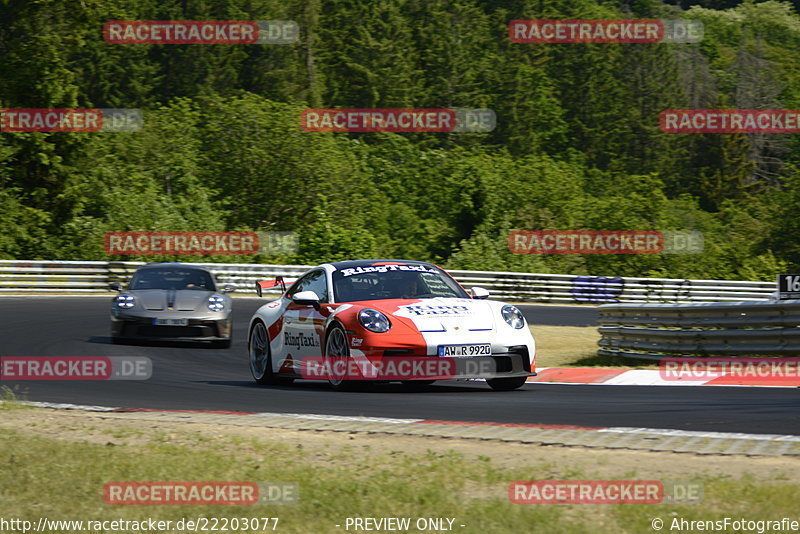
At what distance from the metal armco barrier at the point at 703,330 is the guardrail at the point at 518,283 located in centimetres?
1684

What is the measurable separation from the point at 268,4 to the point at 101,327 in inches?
2143

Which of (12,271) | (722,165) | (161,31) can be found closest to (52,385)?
(12,271)

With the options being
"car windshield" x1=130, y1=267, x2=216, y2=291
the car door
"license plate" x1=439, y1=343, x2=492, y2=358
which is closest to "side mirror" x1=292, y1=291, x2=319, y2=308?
the car door

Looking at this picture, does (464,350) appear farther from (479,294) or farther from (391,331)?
(479,294)

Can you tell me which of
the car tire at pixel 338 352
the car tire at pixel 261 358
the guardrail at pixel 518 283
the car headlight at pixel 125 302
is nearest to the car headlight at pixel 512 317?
the car tire at pixel 338 352

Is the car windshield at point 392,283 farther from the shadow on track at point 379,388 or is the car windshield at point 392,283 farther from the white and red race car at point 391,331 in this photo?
the shadow on track at point 379,388

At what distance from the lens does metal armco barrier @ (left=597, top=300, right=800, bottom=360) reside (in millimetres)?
12594

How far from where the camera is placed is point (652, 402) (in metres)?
9.70

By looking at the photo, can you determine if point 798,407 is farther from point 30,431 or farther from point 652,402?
point 30,431

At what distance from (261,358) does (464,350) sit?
121 inches

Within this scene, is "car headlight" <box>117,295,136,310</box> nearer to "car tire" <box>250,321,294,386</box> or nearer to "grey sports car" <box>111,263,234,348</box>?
"grey sports car" <box>111,263,234,348</box>

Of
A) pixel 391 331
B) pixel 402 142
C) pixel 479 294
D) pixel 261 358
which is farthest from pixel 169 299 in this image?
pixel 402 142

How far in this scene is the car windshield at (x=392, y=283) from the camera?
37.9ft

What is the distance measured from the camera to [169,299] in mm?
16875
